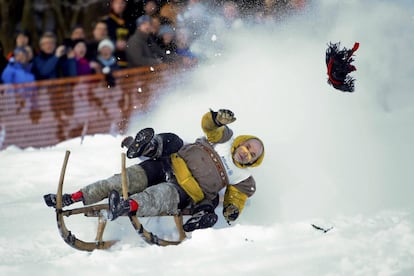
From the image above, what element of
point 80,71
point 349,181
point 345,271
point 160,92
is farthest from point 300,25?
point 345,271

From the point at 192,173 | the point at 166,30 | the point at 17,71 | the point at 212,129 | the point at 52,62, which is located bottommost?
the point at 192,173

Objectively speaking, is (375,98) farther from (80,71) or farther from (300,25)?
(80,71)

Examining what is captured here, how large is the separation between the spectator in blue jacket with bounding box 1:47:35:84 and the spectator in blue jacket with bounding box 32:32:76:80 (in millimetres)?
96

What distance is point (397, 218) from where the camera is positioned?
5199mm

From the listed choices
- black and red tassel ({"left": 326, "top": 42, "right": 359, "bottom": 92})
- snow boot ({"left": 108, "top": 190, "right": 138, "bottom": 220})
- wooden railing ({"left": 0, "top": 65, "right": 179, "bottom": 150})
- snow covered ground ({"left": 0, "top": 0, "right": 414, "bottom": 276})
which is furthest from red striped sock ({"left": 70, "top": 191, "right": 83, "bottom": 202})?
wooden railing ({"left": 0, "top": 65, "right": 179, "bottom": 150})

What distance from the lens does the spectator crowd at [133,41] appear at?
8.43 metres

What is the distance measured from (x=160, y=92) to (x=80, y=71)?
0.92m

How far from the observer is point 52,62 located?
27.7 feet

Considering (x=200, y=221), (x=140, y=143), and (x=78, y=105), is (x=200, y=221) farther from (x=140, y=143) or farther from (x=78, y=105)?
(x=78, y=105)

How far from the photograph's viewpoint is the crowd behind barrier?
8.37m

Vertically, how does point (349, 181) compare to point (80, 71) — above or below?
below

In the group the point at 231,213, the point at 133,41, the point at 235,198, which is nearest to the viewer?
the point at 231,213

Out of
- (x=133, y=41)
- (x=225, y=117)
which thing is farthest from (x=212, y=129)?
(x=133, y=41)

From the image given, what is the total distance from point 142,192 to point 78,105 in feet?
11.9
